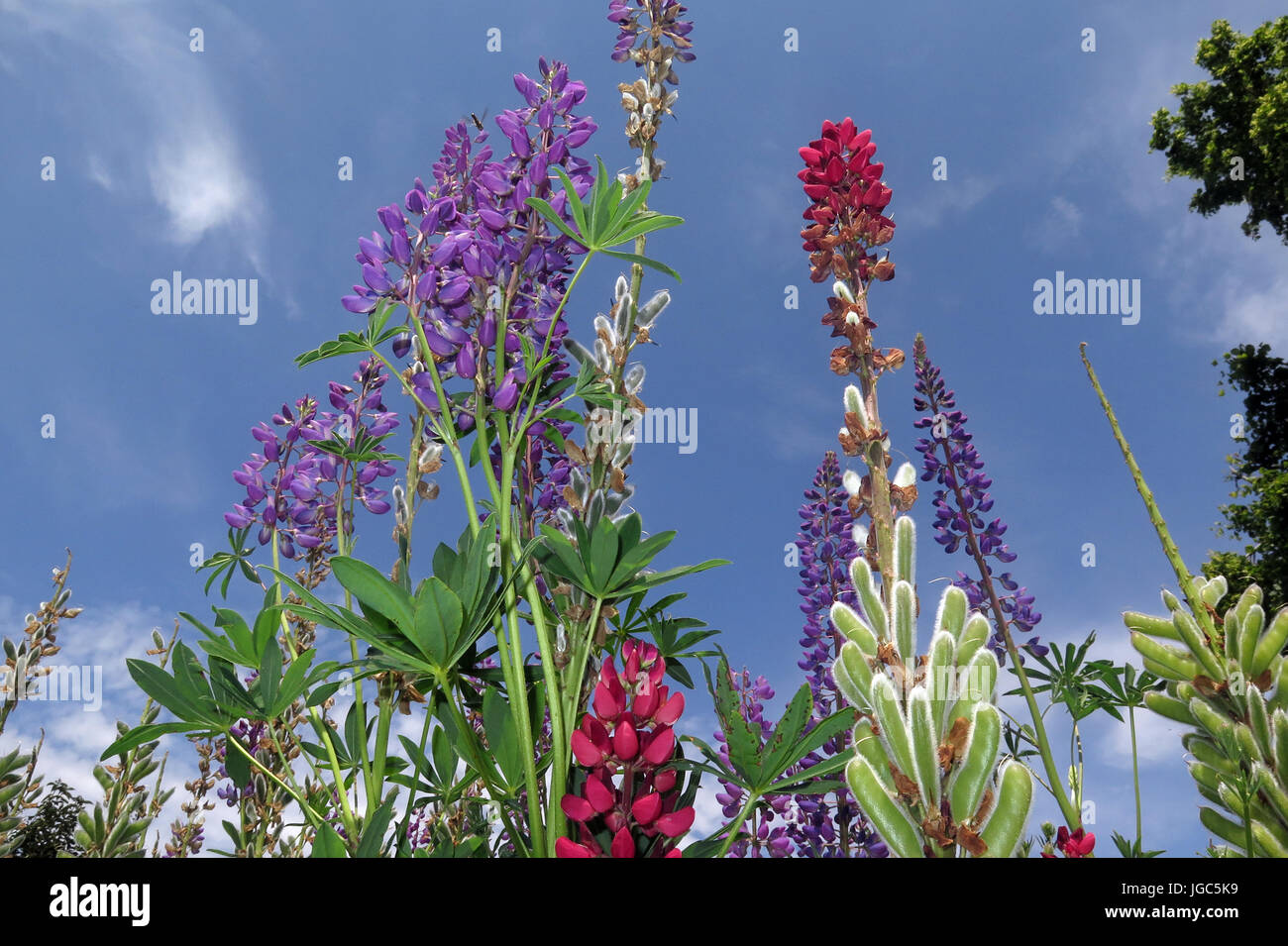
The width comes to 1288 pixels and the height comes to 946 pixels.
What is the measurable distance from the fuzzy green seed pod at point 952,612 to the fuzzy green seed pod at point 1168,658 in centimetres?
123

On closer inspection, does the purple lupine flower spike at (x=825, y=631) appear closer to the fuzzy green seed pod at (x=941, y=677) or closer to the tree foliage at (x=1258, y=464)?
the fuzzy green seed pod at (x=941, y=677)

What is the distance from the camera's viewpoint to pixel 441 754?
5.57ft

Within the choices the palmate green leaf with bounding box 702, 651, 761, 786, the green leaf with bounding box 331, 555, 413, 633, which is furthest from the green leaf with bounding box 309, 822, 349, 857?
the palmate green leaf with bounding box 702, 651, 761, 786

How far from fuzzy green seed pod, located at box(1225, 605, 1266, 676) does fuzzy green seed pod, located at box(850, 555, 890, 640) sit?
1397mm

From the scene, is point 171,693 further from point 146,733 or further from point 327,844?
point 327,844

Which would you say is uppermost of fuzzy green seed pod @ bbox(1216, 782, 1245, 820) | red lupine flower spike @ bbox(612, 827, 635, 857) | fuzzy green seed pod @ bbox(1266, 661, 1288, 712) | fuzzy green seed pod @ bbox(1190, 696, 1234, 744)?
fuzzy green seed pod @ bbox(1266, 661, 1288, 712)

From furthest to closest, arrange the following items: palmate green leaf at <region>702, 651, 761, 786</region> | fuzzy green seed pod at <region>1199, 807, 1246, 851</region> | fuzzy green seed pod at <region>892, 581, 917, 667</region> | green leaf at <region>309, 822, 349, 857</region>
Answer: fuzzy green seed pod at <region>1199, 807, 1246, 851</region>
palmate green leaf at <region>702, 651, 761, 786</region>
green leaf at <region>309, 822, 349, 857</region>
fuzzy green seed pod at <region>892, 581, 917, 667</region>

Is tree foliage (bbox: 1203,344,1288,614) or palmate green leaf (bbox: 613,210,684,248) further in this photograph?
tree foliage (bbox: 1203,344,1288,614)

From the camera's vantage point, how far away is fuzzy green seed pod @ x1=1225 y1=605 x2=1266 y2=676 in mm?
2031

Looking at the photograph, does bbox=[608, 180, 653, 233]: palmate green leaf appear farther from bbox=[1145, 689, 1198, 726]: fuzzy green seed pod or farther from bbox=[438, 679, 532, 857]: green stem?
bbox=[1145, 689, 1198, 726]: fuzzy green seed pod

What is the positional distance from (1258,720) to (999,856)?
126 cm

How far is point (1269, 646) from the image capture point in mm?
2029
